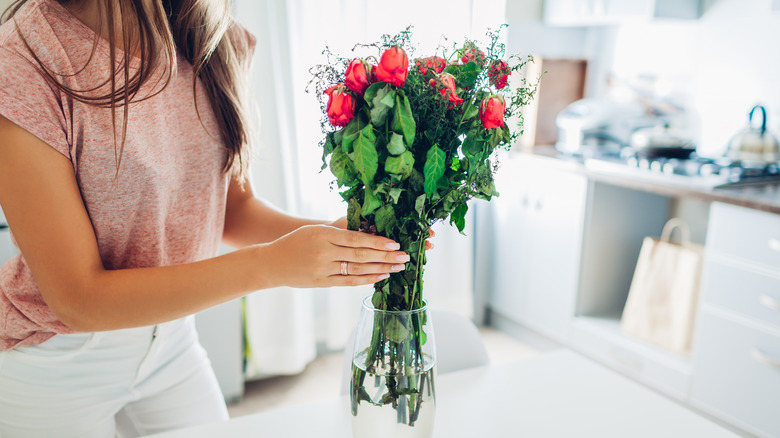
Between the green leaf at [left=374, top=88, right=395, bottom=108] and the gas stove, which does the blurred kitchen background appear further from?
the green leaf at [left=374, top=88, right=395, bottom=108]

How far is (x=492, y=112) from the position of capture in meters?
0.69

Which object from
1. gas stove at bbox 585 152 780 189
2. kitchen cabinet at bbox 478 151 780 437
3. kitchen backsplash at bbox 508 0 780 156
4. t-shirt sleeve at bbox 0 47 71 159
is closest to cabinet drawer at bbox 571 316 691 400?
kitchen cabinet at bbox 478 151 780 437

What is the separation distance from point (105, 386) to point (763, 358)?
191cm

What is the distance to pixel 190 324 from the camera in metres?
1.19

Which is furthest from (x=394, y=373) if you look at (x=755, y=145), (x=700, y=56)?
(x=700, y=56)

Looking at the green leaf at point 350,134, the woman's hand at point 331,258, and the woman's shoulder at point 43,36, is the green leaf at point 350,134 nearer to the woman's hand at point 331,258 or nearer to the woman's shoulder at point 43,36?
the woman's hand at point 331,258

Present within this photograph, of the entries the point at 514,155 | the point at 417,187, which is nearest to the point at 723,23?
the point at 514,155

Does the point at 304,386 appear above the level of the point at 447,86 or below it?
below

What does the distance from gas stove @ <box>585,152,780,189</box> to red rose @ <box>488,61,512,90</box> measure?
1673 millimetres

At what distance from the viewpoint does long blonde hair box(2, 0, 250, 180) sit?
901 millimetres

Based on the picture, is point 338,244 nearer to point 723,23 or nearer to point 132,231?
point 132,231

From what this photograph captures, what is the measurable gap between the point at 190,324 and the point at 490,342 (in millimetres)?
2100

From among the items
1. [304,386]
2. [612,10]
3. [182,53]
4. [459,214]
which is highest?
[612,10]

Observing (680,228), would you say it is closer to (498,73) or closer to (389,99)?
(498,73)
